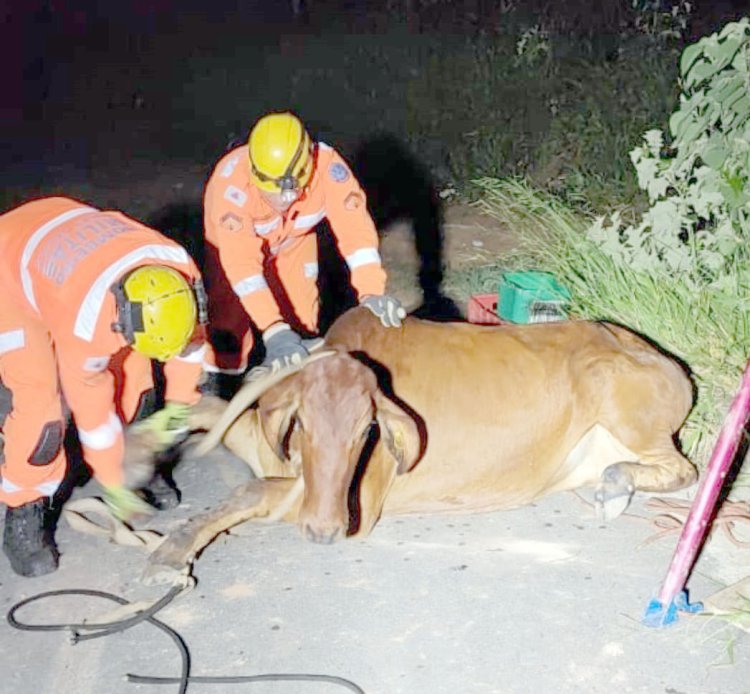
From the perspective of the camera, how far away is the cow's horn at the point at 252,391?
4629mm

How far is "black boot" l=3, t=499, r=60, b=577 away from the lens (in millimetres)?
4531

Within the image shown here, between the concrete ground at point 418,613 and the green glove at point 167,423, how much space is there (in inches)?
16.9

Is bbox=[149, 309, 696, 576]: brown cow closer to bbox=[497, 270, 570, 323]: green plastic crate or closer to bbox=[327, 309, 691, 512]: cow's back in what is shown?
bbox=[327, 309, 691, 512]: cow's back

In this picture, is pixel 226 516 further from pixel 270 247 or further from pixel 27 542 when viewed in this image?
pixel 270 247

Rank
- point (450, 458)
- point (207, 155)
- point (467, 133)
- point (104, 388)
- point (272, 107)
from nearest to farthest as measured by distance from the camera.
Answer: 1. point (104, 388)
2. point (450, 458)
3. point (467, 133)
4. point (207, 155)
5. point (272, 107)

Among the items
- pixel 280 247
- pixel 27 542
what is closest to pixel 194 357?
pixel 27 542

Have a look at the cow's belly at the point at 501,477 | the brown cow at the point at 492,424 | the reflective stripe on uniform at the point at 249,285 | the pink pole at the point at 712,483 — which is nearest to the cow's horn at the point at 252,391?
the brown cow at the point at 492,424

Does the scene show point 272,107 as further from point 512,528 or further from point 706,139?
point 512,528

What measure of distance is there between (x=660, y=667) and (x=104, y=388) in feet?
8.32

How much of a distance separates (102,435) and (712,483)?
8.27 feet

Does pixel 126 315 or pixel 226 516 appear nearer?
pixel 126 315

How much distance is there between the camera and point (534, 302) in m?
6.41

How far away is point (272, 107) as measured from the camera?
17.8 m

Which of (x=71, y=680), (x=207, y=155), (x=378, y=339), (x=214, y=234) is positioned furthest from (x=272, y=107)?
(x=71, y=680)
